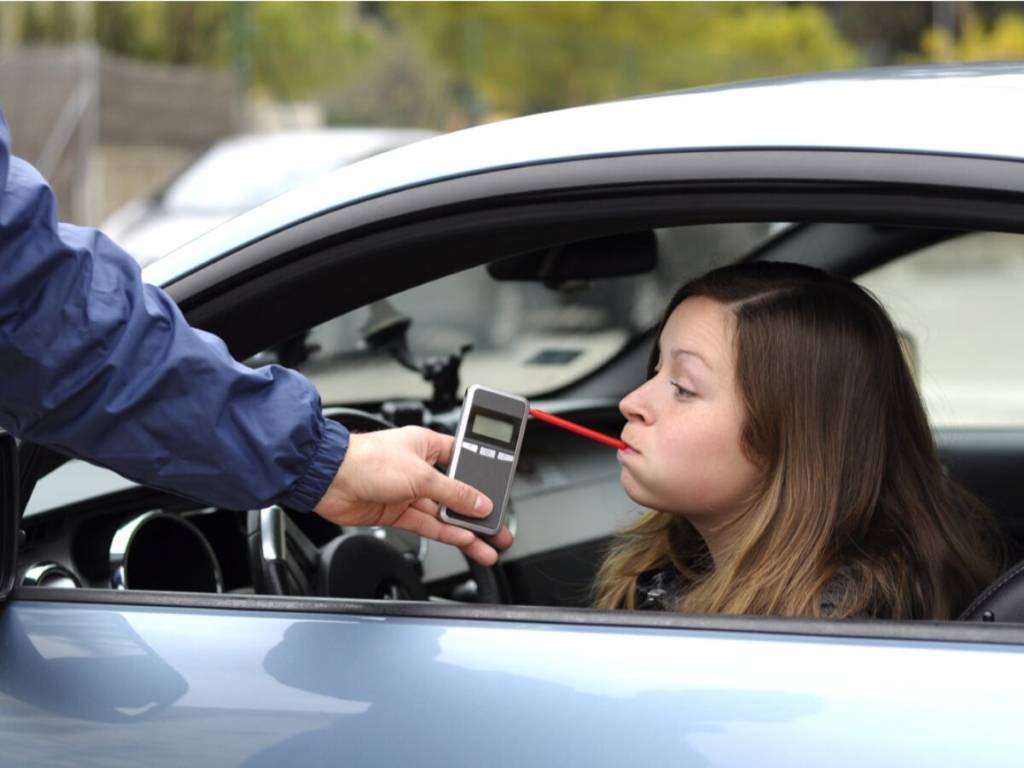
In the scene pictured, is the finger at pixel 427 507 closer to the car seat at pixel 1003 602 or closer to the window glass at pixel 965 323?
the car seat at pixel 1003 602

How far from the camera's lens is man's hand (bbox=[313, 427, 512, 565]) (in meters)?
1.46

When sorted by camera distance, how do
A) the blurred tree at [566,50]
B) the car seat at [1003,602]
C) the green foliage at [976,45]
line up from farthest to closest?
the green foliage at [976,45]
the blurred tree at [566,50]
the car seat at [1003,602]

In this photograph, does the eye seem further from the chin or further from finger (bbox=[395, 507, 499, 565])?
finger (bbox=[395, 507, 499, 565])

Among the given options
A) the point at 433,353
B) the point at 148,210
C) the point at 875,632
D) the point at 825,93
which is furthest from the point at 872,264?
the point at 148,210

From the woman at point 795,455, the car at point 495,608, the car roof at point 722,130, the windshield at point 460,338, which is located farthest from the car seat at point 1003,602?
the windshield at point 460,338

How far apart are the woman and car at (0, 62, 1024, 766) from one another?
0.65 feet

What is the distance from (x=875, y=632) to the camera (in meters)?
1.25

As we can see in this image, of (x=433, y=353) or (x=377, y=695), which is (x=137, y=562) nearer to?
(x=377, y=695)

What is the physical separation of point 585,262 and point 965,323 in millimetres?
10235

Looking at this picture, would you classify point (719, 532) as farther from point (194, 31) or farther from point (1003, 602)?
point (194, 31)

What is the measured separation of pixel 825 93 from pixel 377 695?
0.72 metres

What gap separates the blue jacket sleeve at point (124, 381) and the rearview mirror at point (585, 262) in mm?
942

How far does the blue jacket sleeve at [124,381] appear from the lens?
128 cm

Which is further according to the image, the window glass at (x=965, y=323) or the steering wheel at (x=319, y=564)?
the window glass at (x=965, y=323)
